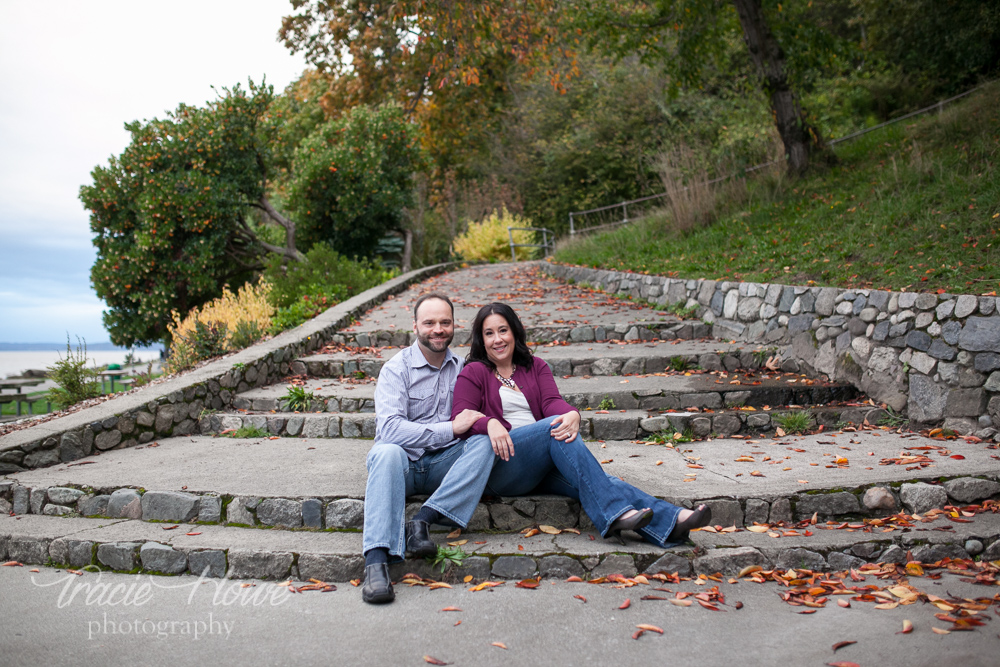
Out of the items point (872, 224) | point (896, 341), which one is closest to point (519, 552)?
point (896, 341)

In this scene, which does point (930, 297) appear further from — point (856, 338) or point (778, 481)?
point (778, 481)

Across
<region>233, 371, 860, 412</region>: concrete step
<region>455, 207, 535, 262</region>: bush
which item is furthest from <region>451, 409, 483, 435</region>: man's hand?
<region>455, 207, 535, 262</region>: bush

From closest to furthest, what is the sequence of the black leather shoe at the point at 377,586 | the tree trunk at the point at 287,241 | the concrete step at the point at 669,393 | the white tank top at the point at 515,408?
the black leather shoe at the point at 377,586 < the white tank top at the point at 515,408 < the concrete step at the point at 669,393 < the tree trunk at the point at 287,241

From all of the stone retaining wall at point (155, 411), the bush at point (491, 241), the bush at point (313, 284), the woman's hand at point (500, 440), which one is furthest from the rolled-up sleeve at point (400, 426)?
the bush at point (491, 241)

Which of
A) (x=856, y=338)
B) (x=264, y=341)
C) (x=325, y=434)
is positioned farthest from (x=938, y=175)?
(x=264, y=341)

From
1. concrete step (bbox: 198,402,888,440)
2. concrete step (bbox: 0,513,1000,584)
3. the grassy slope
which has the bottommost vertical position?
concrete step (bbox: 0,513,1000,584)

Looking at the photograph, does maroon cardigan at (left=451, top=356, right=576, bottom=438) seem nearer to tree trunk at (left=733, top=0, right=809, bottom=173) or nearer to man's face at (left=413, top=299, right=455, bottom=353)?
man's face at (left=413, top=299, right=455, bottom=353)

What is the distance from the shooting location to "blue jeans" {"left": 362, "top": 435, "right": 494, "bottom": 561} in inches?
122

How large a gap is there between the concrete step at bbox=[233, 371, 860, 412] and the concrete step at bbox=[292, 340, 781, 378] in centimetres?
23

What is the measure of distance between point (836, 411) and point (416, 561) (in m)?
3.62

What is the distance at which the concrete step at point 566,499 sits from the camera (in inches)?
140

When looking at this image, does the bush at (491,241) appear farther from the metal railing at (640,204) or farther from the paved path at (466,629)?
the paved path at (466,629)

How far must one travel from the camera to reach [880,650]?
7.95 ft

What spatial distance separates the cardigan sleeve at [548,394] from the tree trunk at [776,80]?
28.7ft
